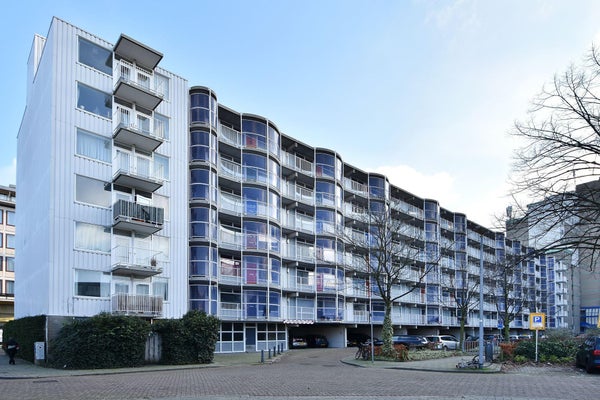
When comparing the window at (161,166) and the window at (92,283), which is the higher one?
the window at (161,166)

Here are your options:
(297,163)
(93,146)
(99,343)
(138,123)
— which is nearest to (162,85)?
(138,123)

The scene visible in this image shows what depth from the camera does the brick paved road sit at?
50.4 feet

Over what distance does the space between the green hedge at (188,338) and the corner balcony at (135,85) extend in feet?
41.3

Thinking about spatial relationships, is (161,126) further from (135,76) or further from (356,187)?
(356,187)

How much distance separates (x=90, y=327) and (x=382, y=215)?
18590mm

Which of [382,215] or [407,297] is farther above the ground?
[382,215]

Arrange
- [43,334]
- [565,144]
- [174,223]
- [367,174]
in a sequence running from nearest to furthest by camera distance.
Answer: [565,144]
[43,334]
[174,223]
[367,174]

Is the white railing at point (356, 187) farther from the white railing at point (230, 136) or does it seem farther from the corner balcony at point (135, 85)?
the corner balcony at point (135, 85)

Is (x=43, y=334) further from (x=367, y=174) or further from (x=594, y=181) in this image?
(x=367, y=174)

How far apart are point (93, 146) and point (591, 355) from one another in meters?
25.8

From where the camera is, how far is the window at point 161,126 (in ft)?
113

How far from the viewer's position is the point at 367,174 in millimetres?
57938

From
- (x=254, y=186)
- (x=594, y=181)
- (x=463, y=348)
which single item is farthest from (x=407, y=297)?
(x=594, y=181)

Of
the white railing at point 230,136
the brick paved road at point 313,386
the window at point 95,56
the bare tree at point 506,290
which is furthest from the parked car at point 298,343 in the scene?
the window at point 95,56
